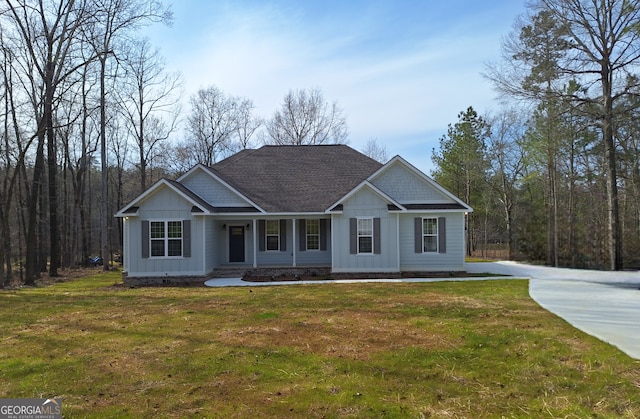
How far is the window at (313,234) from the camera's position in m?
17.9

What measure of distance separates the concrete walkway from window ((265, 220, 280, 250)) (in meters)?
2.65

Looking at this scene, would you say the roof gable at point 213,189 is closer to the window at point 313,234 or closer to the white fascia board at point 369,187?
the window at point 313,234

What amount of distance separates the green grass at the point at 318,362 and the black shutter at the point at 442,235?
6502 millimetres

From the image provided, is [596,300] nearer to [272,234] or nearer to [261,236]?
[272,234]

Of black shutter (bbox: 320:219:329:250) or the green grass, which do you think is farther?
black shutter (bbox: 320:219:329:250)

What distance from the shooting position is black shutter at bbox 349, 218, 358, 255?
53.1 ft

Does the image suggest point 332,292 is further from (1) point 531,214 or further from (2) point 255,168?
(1) point 531,214

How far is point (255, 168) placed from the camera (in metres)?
20.1

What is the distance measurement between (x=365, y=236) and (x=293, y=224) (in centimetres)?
313

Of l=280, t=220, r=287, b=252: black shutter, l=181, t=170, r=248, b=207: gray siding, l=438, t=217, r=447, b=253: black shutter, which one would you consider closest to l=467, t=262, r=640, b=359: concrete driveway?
l=438, t=217, r=447, b=253: black shutter

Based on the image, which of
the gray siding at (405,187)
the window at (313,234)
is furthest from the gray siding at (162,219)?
the gray siding at (405,187)

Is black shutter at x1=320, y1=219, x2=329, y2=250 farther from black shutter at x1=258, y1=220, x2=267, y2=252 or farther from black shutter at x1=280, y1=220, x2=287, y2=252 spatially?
black shutter at x1=258, y1=220, x2=267, y2=252

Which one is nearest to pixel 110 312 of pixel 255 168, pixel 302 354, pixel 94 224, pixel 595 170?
pixel 302 354

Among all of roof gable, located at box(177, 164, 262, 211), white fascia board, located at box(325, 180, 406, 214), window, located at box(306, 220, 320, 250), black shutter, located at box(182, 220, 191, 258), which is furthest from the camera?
window, located at box(306, 220, 320, 250)
